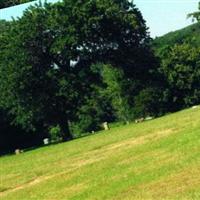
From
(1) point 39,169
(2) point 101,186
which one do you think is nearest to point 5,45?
(1) point 39,169

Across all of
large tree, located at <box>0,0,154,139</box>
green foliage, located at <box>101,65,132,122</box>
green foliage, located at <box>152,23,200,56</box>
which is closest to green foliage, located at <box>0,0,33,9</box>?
green foliage, located at <box>152,23,200,56</box>

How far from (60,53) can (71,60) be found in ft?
7.06

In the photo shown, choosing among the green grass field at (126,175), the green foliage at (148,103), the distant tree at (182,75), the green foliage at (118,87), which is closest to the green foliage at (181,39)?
the distant tree at (182,75)

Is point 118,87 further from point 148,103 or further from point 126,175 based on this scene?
point 126,175

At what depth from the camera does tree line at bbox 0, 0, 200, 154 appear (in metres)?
54.6

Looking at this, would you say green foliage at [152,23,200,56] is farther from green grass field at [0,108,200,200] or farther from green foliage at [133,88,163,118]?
green grass field at [0,108,200,200]

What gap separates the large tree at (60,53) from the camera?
54.5 meters

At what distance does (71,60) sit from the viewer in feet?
184

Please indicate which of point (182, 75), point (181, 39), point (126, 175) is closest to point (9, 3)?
point (126, 175)

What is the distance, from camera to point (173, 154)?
61.7ft

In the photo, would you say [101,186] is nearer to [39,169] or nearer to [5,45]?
[39,169]

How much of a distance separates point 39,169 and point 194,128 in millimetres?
6181

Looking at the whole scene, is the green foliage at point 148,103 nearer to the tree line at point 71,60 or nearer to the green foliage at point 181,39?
the tree line at point 71,60

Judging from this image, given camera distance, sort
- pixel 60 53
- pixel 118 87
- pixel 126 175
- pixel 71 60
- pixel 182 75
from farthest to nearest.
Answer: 1. pixel 182 75
2. pixel 118 87
3. pixel 71 60
4. pixel 60 53
5. pixel 126 175
